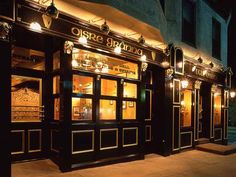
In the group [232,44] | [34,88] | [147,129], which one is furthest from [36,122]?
[232,44]

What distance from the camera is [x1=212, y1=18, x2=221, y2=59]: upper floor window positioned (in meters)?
15.4

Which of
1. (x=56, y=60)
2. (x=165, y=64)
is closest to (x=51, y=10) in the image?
(x=56, y=60)

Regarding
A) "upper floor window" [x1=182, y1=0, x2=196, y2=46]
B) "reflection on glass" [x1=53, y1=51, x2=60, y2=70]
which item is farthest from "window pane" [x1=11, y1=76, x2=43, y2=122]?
"upper floor window" [x1=182, y1=0, x2=196, y2=46]

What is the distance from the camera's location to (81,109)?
26.4ft

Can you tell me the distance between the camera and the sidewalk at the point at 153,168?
7.28 metres

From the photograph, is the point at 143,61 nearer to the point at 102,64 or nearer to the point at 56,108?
the point at 102,64

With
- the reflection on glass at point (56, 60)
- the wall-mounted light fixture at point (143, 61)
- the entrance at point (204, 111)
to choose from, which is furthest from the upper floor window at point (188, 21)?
the reflection on glass at point (56, 60)

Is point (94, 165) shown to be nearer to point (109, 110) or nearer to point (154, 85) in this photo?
point (109, 110)

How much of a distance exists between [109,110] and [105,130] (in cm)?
70

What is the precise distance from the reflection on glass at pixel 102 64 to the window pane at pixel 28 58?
1.54 metres

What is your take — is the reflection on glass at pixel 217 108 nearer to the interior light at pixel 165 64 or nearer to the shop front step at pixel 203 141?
the shop front step at pixel 203 141

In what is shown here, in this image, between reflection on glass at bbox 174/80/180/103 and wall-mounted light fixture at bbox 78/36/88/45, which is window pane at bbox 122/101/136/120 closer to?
reflection on glass at bbox 174/80/180/103

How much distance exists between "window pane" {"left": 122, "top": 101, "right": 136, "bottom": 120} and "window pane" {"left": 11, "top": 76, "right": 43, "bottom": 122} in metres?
2.80

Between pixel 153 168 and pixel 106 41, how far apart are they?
14.1 feet
